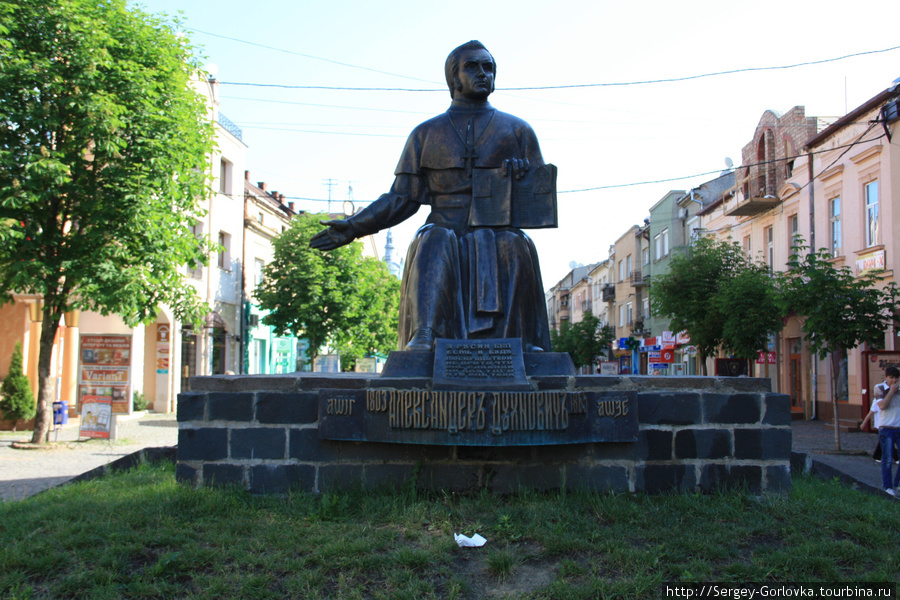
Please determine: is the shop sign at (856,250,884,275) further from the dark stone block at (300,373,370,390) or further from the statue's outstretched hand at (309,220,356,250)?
the dark stone block at (300,373,370,390)

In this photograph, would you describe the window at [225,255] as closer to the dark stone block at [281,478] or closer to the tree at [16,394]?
the tree at [16,394]

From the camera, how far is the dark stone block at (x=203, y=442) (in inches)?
→ 211

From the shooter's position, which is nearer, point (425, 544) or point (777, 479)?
point (425, 544)

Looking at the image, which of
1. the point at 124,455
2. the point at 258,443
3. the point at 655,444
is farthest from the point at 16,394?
the point at 655,444

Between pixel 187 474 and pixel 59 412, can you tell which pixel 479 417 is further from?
pixel 59 412

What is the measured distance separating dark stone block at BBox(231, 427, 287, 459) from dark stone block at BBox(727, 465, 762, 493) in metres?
3.04

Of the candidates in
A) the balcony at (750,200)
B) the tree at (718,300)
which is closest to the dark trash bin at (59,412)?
the tree at (718,300)

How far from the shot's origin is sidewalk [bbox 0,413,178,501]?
31.9ft

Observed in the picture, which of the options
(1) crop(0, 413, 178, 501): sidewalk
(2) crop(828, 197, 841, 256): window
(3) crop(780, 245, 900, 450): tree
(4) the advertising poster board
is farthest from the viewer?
(2) crop(828, 197, 841, 256): window

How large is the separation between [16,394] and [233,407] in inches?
550

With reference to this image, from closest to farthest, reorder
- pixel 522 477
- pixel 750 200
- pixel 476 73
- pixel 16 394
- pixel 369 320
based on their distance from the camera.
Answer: pixel 522 477 < pixel 476 73 < pixel 16 394 < pixel 750 200 < pixel 369 320

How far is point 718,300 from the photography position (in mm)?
21000

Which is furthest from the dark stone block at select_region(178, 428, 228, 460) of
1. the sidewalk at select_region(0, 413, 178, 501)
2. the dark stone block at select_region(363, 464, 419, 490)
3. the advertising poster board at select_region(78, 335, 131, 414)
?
the advertising poster board at select_region(78, 335, 131, 414)

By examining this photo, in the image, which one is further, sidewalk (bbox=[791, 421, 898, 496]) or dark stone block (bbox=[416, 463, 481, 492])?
sidewalk (bbox=[791, 421, 898, 496])
